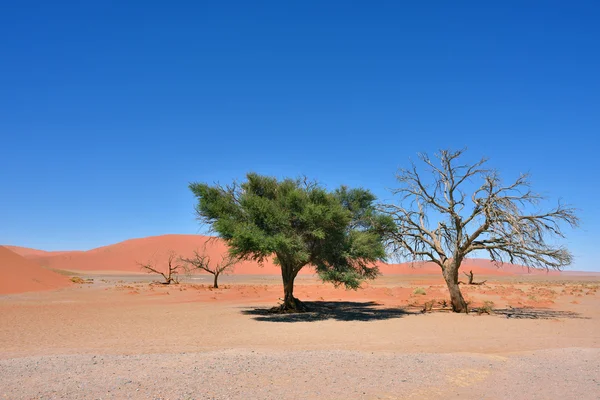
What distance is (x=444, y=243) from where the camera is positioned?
22.6 metres

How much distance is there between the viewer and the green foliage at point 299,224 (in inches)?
762

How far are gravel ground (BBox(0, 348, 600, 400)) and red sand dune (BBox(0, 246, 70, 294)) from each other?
33.4m

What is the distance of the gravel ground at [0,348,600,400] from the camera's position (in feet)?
24.0

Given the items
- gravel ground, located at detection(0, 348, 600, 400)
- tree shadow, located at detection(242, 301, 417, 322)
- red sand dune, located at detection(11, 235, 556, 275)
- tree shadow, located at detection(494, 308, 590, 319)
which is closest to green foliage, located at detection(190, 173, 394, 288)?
tree shadow, located at detection(242, 301, 417, 322)

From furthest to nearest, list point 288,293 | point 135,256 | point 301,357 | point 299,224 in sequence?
1. point 135,256
2. point 288,293
3. point 299,224
4. point 301,357

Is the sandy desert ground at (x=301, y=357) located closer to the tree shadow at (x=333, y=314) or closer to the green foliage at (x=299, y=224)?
the tree shadow at (x=333, y=314)

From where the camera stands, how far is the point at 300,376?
8.41 m

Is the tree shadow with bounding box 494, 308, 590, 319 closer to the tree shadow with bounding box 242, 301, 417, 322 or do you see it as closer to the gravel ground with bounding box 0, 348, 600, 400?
the tree shadow with bounding box 242, 301, 417, 322

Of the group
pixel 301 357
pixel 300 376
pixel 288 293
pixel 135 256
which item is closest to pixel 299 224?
pixel 288 293

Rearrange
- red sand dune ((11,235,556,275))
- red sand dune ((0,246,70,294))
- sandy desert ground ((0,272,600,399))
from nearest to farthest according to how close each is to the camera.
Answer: sandy desert ground ((0,272,600,399)) → red sand dune ((0,246,70,294)) → red sand dune ((11,235,556,275))

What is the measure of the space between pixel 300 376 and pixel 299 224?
40.9 ft

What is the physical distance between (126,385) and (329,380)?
373 cm

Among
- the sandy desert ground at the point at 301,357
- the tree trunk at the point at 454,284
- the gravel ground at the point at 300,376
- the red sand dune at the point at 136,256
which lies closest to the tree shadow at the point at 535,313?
the sandy desert ground at the point at 301,357

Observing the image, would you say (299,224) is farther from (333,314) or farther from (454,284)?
(454,284)
